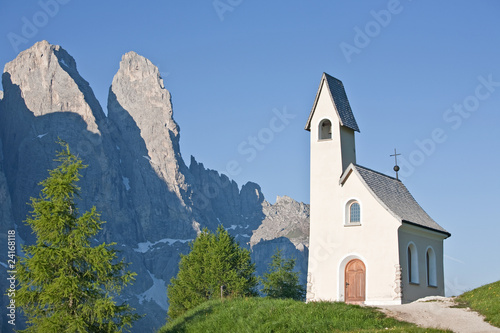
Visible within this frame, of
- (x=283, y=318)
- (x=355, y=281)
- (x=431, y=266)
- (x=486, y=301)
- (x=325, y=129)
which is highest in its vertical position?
(x=325, y=129)

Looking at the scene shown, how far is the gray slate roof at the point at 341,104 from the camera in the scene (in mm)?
34688

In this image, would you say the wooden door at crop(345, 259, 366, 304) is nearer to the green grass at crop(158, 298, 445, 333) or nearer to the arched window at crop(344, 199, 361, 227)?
the arched window at crop(344, 199, 361, 227)

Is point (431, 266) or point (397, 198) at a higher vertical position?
point (397, 198)

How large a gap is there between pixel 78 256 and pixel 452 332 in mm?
13025

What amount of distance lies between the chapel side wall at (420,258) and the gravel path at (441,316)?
143 inches

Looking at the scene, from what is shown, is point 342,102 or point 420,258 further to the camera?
point 342,102

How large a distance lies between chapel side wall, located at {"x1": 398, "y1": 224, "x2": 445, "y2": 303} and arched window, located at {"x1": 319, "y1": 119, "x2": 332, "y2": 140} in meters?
6.91

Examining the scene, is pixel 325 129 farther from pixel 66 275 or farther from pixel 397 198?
pixel 66 275

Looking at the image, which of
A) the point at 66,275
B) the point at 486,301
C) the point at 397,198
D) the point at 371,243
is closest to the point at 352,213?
the point at 371,243

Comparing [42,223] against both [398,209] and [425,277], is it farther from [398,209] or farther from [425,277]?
[425,277]

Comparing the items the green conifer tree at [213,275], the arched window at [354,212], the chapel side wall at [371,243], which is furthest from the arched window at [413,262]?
the green conifer tree at [213,275]

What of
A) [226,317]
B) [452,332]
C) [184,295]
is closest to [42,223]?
[226,317]

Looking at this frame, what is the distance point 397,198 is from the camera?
34250 millimetres

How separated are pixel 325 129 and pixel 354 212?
542cm
